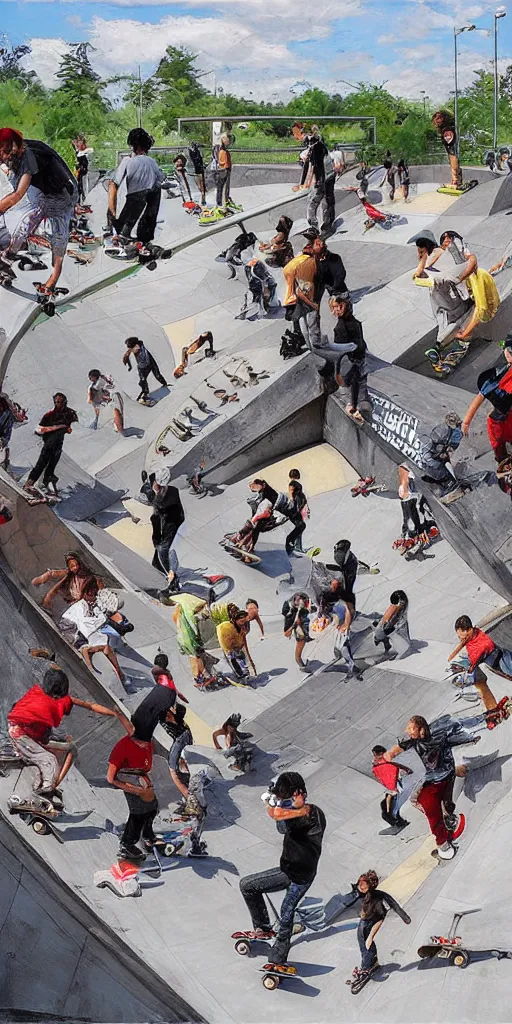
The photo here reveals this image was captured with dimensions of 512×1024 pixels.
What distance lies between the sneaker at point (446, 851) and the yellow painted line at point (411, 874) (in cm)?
8

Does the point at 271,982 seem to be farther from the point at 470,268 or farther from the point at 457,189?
the point at 457,189

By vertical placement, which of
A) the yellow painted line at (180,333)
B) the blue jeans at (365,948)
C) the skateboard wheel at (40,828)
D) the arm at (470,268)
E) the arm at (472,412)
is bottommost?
the blue jeans at (365,948)

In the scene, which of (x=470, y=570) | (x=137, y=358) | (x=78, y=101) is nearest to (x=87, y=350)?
(x=137, y=358)

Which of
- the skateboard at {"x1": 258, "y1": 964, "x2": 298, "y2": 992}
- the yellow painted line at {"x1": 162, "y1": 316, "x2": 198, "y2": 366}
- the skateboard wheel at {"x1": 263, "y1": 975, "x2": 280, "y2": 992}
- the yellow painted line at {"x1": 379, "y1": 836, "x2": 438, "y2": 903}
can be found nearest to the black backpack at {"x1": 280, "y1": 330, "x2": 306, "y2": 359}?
the yellow painted line at {"x1": 162, "y1": 316, "x2": 198, "y2": 366}

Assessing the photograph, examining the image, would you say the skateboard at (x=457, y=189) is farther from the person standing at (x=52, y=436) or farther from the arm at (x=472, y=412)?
the person standing at (x=52, y=436)

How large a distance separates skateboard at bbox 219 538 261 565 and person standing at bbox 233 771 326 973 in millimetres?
3856

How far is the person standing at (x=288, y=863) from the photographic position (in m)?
12.2

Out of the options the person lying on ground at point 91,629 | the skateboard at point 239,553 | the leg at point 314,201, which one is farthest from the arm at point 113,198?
the person lying on ground at point 91,629

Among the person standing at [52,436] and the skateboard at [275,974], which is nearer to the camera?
the skateboard at [275,974]

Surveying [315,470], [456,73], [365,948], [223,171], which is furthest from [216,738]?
[456,73]

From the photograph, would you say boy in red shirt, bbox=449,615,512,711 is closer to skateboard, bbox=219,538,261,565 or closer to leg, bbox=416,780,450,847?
leg, bbox=416,780,450,847

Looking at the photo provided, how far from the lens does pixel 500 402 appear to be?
53.4 feet

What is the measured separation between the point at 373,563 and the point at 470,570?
119cm

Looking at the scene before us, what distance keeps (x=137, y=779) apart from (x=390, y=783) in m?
2.59
